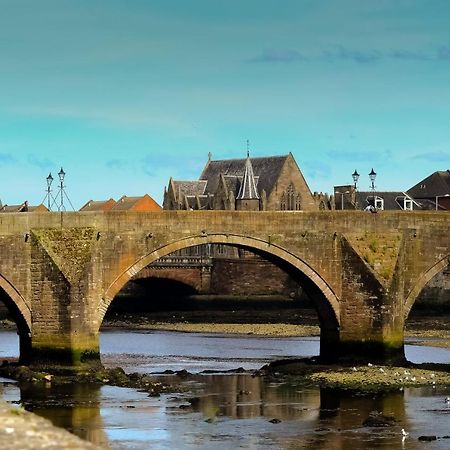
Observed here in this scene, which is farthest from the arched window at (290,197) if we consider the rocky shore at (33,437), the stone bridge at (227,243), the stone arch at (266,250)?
the rocky shore at (33,437)

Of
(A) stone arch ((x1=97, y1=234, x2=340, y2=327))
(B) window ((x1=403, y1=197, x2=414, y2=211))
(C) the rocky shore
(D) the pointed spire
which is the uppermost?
(D) the pointed spire

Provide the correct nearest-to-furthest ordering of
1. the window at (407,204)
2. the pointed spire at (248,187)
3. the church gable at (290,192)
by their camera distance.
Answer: the window at (407,204) → the church gable at (290,192) → the pointed spire at (248,187)

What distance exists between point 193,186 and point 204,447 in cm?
9577

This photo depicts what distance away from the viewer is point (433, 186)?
400 ft

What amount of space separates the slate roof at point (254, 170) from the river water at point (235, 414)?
69.8 meters

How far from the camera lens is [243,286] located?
9900cm

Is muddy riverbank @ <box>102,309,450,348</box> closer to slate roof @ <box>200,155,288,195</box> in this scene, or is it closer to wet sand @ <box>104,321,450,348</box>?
wet sand @ <box>104,321,450,348</box>

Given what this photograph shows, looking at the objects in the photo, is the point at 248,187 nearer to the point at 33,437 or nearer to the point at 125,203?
the point at 125,203

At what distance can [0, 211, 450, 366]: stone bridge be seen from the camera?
4266cm

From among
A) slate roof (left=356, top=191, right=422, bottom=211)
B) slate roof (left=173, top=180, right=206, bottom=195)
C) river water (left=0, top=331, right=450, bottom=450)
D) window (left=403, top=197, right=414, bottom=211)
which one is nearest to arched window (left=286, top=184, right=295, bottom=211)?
slate roof (left=356, top=191, right=422, bottom=211)

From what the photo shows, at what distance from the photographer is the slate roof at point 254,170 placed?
382ft

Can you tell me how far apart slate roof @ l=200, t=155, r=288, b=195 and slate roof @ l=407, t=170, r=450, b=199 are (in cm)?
1503

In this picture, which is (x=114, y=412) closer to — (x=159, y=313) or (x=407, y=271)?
(x=407, y=271)

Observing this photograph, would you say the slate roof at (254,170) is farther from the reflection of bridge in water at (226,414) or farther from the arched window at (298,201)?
the reflection of bridge in water at (226,414)
